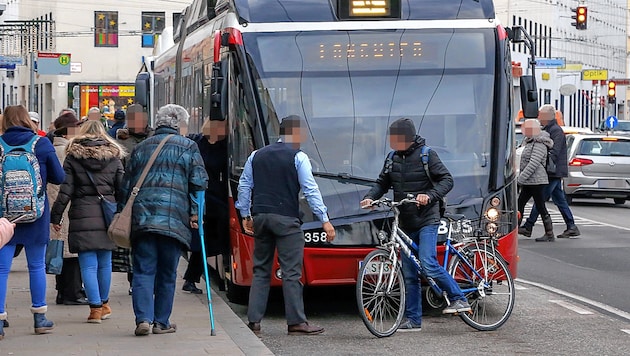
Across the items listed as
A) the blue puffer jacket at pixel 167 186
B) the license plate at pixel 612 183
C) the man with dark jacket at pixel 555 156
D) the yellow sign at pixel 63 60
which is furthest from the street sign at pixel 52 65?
the blue puffer jacket at pixel 167 186

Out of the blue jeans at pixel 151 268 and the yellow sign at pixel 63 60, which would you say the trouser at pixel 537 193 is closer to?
the blue jeans at pixel 151 268

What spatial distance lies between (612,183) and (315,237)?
17682 mm

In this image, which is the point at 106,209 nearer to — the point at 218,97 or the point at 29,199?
the point at 29,199

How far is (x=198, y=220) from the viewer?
9.96m

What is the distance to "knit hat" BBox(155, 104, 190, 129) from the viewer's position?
1011 cm

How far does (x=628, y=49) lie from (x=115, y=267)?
111 m

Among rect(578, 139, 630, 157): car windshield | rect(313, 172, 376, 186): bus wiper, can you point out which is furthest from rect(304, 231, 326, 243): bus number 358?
rect(578, 139, 630, 157): car windshield

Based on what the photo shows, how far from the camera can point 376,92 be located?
11.9 meters

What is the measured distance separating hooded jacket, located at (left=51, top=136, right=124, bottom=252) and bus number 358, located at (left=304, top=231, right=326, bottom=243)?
1.62 meters

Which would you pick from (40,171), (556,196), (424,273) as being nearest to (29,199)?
(40,171)

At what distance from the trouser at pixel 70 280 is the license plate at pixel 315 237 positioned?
2.17 metres

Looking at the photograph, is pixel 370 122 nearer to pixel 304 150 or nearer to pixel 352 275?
pixel 304 150

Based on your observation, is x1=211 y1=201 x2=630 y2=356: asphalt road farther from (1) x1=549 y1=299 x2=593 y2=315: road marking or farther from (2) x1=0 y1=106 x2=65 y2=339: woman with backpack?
(2) x1=0 y1=106 x2=65 y2=339: woman with backpack

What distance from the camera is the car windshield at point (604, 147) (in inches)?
1104
